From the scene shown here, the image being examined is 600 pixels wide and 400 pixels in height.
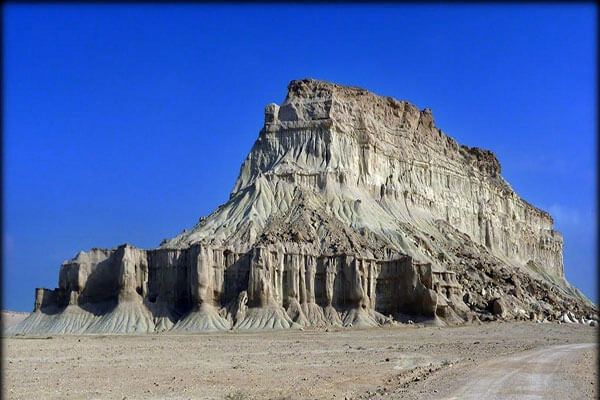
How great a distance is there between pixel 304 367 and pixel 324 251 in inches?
1639

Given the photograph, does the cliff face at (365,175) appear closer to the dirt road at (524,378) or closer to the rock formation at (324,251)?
the rock formation at (324,251)

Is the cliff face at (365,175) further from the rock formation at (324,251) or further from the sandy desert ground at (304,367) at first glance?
the sandy desert ground at (304,367)

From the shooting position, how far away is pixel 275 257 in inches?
2874

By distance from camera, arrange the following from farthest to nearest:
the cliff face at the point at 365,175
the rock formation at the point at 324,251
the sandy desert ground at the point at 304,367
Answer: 1. the cliff face at the point at 365,175
2. the rock formation at the point at 324,251
3. the sandy desert ground at the point at 304,367

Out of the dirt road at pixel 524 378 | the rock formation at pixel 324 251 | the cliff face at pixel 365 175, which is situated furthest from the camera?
the cliff face at pixel 365 175

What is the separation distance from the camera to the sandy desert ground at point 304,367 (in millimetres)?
28016

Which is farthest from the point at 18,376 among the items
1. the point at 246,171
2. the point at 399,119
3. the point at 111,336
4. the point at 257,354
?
the point at 399,119

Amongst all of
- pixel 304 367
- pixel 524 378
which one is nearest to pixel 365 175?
pixel 304 367

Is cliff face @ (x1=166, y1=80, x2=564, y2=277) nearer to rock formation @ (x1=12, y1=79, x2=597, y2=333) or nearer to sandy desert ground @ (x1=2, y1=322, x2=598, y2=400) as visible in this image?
rock formation @ (x1=12, y1=79, x2=597, y2=333)

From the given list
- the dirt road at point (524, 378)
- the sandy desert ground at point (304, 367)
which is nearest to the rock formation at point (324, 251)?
the sandy desert ground at point (304, 367)

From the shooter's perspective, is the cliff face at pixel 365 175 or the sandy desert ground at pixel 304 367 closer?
the sandy desert ground at pixel 304 367

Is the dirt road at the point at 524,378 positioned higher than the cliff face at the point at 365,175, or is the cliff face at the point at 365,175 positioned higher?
the cliff face at the point at 365,175

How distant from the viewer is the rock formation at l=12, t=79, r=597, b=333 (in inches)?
2776

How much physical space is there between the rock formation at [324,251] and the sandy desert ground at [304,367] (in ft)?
38.2
